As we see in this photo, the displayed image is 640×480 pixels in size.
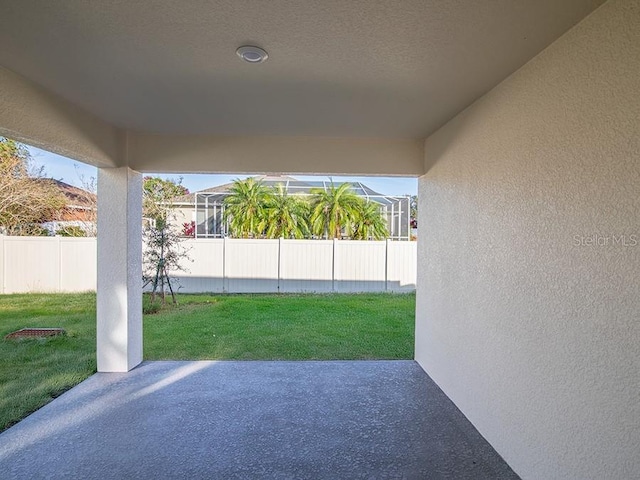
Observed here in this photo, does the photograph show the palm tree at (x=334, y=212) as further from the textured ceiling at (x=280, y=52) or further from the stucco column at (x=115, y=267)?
the textured ceiling at (x=280, y=52)

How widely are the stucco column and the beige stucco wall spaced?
3.88 meters

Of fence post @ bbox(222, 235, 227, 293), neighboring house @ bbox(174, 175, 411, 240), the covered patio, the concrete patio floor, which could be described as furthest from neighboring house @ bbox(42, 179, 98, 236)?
the concrete patio floor

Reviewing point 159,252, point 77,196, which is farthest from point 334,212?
point 77,196

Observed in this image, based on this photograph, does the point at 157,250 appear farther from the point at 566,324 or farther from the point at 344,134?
the point at 566,324

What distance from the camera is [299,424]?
329cm

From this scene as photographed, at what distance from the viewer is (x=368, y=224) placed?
12070 millimetres

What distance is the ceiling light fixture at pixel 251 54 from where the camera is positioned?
2.30 m

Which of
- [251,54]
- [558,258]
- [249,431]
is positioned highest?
[251,54]

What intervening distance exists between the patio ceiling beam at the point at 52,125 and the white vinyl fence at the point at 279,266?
233 inches

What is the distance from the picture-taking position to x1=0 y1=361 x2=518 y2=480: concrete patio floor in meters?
2.66

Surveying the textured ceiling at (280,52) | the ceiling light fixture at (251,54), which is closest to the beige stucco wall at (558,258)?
the textured ceiling at (280,52)

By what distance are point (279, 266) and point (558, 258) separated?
337 inches

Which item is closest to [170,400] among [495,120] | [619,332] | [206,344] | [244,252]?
[206,344]

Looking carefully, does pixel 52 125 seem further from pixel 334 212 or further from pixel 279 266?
pixel 334 212
